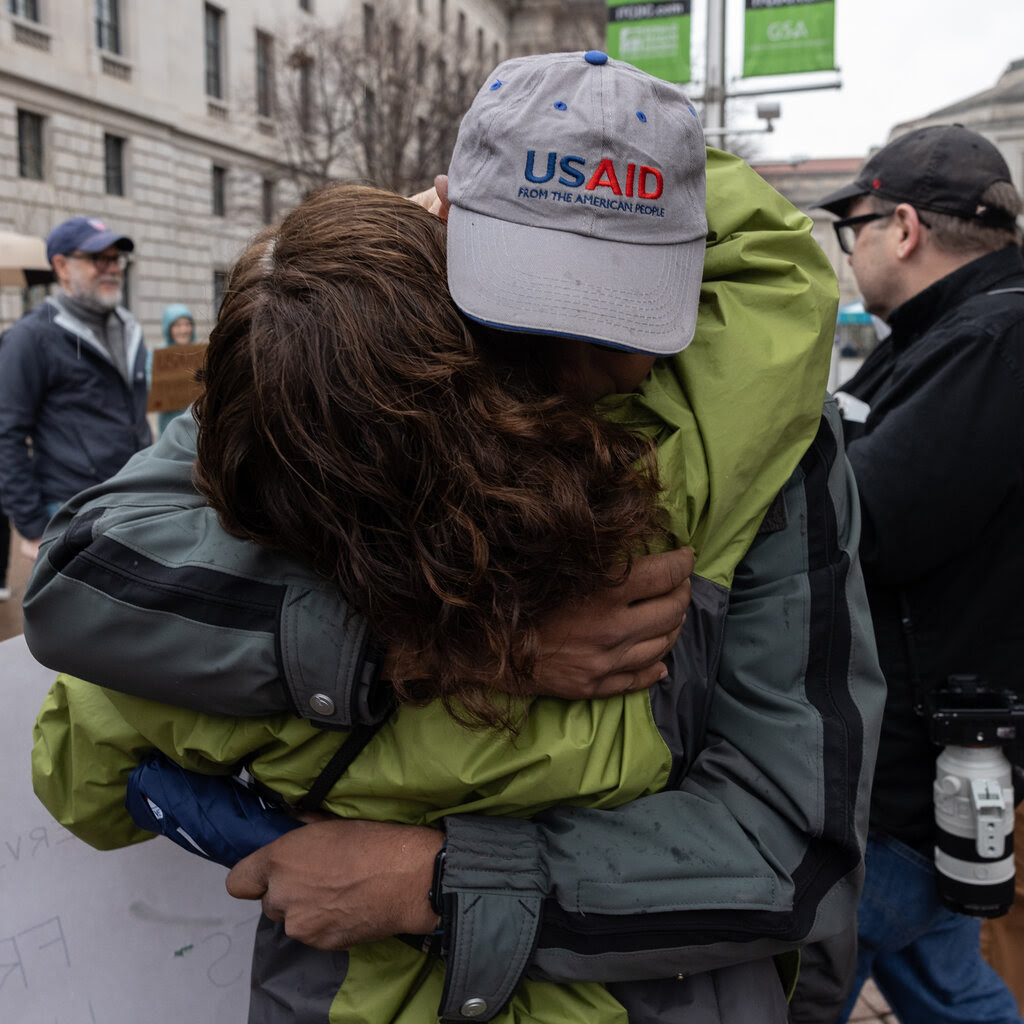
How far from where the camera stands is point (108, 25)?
2420 centimetres

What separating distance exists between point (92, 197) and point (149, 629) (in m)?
24.7

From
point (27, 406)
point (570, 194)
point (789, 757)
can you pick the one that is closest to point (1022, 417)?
point (789, 757)

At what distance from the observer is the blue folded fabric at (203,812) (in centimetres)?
131

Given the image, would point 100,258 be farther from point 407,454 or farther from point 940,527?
point 407,454

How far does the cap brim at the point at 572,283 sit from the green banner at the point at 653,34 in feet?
37.3

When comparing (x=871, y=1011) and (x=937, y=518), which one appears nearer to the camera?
(x=937, y=518)

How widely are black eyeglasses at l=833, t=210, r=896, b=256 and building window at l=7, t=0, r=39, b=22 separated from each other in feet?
78.8

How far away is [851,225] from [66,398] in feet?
12.9

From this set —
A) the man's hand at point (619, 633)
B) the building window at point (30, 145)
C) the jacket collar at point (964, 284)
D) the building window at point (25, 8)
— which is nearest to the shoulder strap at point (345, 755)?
the man's hand at point (619, 633)

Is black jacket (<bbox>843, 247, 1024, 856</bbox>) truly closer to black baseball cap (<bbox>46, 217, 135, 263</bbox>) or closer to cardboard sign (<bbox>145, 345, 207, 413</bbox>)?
cardboard sign (<bbox>145, 345, 207, 413</bbox>)

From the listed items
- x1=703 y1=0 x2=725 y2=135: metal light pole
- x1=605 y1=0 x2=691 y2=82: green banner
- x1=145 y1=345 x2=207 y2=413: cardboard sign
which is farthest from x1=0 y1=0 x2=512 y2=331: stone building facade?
x1=145 y1=345 x2=207 y2=413: cardboard sign

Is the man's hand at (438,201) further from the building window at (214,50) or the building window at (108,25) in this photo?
the building window at (214,50)

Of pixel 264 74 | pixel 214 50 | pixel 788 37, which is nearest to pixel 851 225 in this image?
pixel 788 37

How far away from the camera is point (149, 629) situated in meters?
1.17
